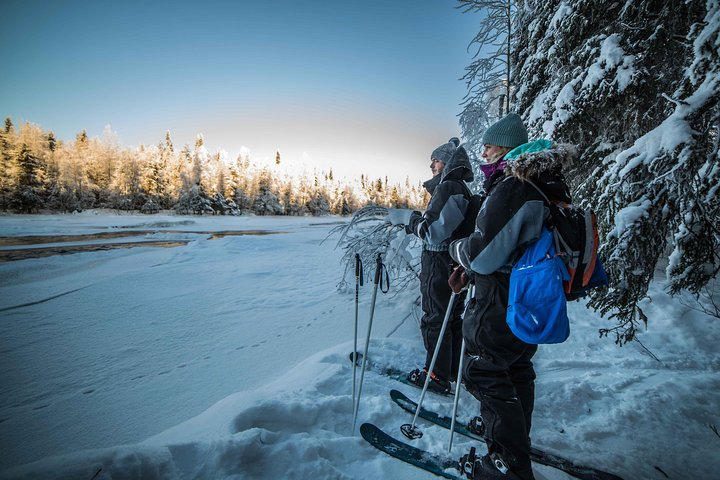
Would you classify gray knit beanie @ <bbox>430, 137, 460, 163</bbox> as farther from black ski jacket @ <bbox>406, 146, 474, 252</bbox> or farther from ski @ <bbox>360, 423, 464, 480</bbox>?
ski @ <bbox>360, 423, 464, 480</bbox>

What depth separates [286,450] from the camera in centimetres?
188

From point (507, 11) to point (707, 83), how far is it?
18.7ft

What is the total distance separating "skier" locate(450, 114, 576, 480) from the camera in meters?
1.75

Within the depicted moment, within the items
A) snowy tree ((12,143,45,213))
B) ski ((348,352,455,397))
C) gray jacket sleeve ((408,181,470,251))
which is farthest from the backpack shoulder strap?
snowy tree ((12,143,45,213))

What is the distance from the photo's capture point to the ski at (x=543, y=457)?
2.00 m

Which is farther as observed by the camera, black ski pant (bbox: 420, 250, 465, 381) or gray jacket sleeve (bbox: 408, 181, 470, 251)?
black ski pant (bbox: 420, 250, 465, 381)

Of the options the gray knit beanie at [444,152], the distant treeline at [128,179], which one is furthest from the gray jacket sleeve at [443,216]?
the distant treeline at [128,179]

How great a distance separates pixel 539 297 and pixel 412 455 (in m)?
1.49

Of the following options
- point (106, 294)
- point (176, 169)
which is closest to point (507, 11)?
point (106, 294)

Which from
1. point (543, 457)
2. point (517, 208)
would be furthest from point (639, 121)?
point (543, 457)

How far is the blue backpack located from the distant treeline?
84.9ft

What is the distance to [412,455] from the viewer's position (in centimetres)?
210

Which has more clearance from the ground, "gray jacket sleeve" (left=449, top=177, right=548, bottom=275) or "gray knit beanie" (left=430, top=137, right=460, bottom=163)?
"gray knit beanie" (left=430, top=137, right=460, bottom=163)

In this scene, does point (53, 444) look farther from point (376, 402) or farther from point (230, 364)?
point (376, 402)
